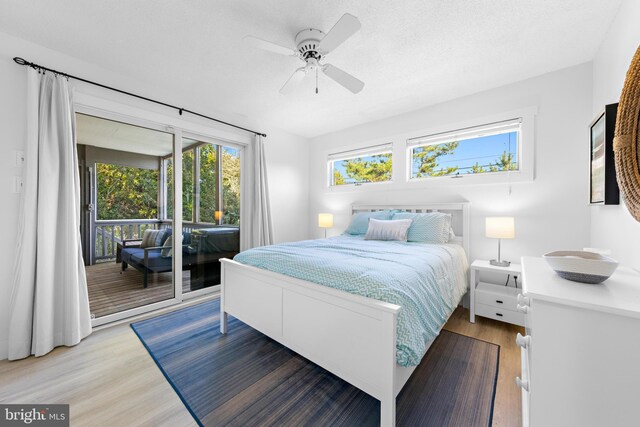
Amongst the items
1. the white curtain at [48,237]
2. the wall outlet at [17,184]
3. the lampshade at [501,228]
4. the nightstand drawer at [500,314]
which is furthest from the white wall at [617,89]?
the wall outlet at [17,184]

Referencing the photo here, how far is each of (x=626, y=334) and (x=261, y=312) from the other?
1.96 m

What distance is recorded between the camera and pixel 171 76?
2633mm

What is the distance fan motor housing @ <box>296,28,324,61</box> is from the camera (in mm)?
1883

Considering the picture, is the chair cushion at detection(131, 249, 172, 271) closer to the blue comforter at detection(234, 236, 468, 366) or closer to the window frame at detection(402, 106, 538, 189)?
the blue comforter at detection(234, 236, 468, 366)

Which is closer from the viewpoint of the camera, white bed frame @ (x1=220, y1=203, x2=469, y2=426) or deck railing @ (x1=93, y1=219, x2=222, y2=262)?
white bed frame @ (x1=220, y1=203, x2=469, y2=426)

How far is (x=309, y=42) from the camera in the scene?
1.92 metres

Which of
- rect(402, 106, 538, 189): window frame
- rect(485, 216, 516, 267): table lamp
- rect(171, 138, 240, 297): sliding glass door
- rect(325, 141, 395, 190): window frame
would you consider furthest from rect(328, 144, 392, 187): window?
rect(171, 138, 240, 297): sliding glass door

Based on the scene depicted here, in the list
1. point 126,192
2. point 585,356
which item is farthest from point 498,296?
point 126,192

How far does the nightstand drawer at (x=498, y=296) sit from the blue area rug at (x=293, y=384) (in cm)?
50

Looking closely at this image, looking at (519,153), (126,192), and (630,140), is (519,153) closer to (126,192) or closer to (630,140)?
(630,140)

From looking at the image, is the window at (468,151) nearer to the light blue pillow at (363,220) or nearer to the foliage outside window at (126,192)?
the light blue pillow at (363,220)

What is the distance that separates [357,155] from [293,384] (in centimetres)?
339

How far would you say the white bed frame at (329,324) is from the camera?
1.25 metres

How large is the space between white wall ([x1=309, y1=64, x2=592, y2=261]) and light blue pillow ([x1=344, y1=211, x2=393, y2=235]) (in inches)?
20.8
